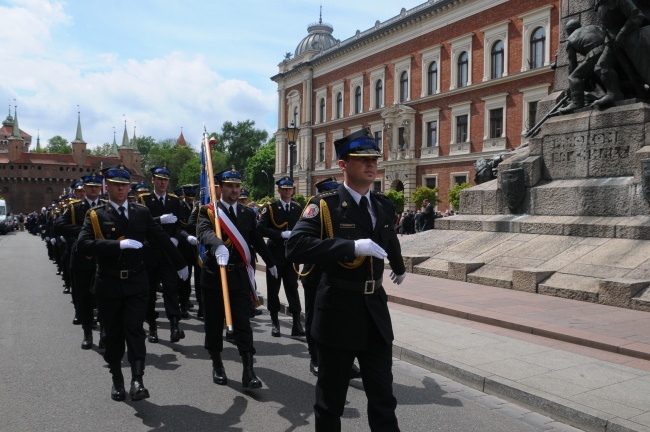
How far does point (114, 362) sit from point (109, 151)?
126m

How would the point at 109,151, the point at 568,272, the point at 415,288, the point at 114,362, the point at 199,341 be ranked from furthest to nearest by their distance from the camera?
the point at 109,151
the point at 415,288
the point at 568,272
the point at 199,341
the point at 114,362

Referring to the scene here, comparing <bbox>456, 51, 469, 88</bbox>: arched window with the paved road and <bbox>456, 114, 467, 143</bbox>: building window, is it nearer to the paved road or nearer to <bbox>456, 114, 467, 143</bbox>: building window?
<bbox>456, 114, 467, 143</bbox>: building window

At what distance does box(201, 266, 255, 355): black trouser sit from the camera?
18.9ft

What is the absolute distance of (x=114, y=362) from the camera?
5258 mm

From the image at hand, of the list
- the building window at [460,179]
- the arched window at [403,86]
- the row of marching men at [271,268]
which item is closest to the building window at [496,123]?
the building window at [460,179]

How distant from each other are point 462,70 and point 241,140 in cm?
6503

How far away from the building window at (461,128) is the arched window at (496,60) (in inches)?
148

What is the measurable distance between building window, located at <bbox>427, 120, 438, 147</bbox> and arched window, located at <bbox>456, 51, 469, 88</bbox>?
3613 mm

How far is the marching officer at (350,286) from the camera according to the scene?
3.51 metres

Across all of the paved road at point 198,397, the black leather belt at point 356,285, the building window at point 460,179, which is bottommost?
the paved road at point 198,397

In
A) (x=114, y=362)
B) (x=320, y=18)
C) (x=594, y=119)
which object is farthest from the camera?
(x=320, y=18)

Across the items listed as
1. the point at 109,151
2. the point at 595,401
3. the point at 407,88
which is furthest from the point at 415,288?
the point at 109,151

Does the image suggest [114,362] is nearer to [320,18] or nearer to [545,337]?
[545,337]

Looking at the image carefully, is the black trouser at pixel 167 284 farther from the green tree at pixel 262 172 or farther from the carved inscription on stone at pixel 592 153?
the green tree at pixel 262 172
